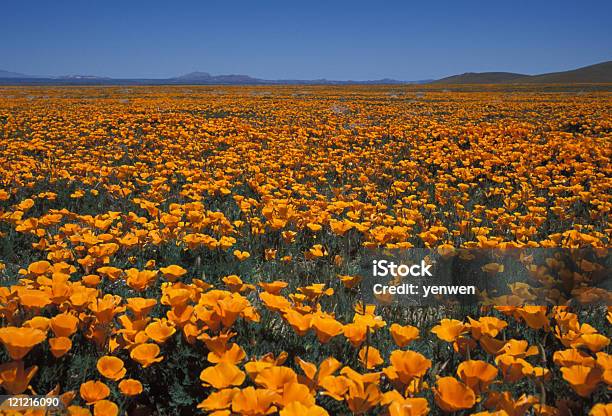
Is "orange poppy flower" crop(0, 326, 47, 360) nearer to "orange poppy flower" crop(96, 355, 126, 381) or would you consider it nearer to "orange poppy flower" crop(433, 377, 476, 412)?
"orange poppy flower" crop(96, 355, 126, 381)

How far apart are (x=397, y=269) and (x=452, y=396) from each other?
6.49 feet

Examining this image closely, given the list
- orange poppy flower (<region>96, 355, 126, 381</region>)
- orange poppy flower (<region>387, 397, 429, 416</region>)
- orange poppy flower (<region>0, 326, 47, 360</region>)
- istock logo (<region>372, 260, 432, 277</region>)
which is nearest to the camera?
orange poppy flower (<region>387, 397, 429, 416</region>)

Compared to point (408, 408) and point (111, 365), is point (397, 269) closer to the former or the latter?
point (408, 408)

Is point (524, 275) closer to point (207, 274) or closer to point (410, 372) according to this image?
point (410, 372)

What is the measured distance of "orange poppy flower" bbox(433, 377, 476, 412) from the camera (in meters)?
1.47

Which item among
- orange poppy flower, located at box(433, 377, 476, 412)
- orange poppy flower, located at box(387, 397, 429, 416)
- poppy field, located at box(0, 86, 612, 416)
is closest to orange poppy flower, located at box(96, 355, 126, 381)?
poppy field, located at box(0, 86, 612, 416)

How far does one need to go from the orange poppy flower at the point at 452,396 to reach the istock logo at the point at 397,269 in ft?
6.39

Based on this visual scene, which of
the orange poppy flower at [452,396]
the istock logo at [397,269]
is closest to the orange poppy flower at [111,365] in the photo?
the orange poppy flower at [452,396]

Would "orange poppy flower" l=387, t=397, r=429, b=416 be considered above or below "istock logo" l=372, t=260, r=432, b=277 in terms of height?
above

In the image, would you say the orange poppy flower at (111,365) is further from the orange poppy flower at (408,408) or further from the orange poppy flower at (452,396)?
the orange poppy flower at (452,396)

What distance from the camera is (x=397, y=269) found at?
11.4ft

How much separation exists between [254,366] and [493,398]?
0.90m

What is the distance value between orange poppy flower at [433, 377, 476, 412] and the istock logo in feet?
6.39

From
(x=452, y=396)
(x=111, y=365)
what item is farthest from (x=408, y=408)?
(x=111, y=365)
